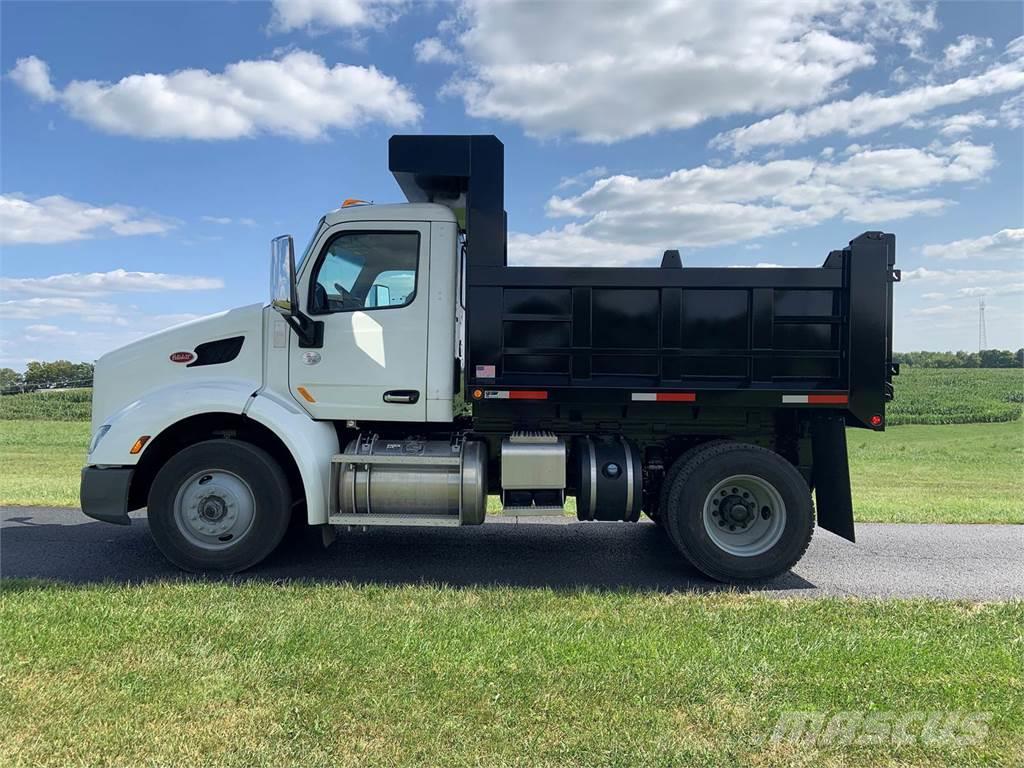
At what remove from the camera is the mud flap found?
5.71m

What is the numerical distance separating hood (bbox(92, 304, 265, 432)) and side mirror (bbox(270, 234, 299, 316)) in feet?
1.75

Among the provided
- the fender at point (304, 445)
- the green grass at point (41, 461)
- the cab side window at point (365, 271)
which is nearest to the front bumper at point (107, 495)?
the fender at point (304, 445)

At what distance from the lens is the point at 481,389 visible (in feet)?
18.7

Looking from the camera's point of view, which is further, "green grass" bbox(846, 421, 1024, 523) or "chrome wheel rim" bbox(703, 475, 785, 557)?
"green grass" bbox(846, 421, 1024, 523)

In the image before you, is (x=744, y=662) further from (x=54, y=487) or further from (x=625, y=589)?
(x=54, y=487)

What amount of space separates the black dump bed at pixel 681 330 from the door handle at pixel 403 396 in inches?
20.4

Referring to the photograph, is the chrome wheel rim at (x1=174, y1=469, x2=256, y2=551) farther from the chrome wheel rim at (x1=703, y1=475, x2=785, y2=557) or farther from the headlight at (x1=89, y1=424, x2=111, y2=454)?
the chrome wheel rim at (x1=703, y1=475, x2=785, y2=557)

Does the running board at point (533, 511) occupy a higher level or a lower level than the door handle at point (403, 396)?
lower

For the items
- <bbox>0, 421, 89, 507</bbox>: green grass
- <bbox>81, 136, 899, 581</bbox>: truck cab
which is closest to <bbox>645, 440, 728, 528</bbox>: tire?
<bbox>81, 136, 899, 581</bbox>: truck cab

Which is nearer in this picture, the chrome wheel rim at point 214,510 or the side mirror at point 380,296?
the chrome wheel rim at point 214,510

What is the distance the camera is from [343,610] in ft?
14.3

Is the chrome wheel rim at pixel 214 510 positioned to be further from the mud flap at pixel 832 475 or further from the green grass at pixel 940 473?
the green grass at pixel 940 473

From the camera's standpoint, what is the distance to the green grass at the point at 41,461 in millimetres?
9086

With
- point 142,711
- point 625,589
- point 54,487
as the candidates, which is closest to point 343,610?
point 142,711
